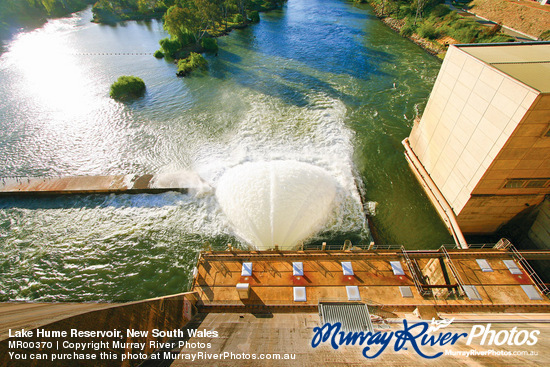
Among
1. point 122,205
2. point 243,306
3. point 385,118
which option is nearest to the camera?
point 243,306

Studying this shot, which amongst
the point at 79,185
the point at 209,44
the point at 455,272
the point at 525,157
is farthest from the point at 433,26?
the point at 79,185

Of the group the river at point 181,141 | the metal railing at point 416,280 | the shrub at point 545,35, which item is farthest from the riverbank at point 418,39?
the metal railing at point 416,280

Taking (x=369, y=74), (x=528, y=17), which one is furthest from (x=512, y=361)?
(x=528, y=17)

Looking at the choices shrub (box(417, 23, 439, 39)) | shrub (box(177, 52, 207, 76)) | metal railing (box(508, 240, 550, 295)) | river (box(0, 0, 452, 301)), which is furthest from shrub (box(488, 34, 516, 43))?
shrub (box(177, 52, 207, 76))

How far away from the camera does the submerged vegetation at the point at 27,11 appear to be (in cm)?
7994

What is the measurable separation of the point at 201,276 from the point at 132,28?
3984 inches

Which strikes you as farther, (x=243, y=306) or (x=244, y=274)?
(x=244, y=274)

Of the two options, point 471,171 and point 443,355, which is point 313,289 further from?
point 471,171

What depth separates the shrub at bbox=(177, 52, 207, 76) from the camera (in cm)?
5191

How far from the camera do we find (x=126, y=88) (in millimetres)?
44438

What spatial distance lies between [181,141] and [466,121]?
34.1 meters

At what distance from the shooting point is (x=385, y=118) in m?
38.1

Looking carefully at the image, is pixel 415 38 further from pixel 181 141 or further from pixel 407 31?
pixel 181 141

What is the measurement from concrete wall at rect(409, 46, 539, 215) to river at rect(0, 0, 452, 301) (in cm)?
439
